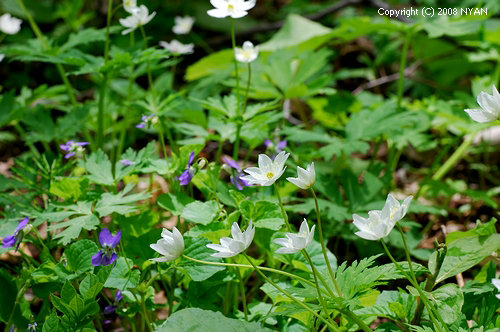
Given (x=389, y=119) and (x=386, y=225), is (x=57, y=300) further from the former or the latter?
(x=389, y=119)

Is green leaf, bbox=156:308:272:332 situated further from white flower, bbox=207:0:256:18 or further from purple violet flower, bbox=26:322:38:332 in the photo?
white flower, bbox=207:0:256:18

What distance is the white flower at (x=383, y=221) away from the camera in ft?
3.10

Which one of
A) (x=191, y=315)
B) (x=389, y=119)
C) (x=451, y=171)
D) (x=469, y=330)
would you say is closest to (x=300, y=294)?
(x=191, y=315)

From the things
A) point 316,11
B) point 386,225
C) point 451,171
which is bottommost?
point 451,171

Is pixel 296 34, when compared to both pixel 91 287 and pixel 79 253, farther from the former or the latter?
pixel 91 287

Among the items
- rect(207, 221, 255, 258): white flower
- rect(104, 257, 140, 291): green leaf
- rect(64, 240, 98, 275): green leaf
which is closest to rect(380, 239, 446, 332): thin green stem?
rect(207, 221, 255, 258): white flower

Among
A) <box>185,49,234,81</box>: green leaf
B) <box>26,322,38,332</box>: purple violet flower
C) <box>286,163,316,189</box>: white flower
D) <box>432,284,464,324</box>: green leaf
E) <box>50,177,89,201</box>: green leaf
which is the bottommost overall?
<box>185,49,234,81</box>: green leaf

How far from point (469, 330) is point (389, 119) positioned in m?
1.07

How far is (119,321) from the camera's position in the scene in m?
1.74

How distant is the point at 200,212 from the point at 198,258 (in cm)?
16

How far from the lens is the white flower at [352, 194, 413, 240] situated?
3.10 feet

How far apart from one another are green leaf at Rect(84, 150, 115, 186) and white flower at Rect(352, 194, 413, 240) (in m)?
0.80

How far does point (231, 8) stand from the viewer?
153 cm

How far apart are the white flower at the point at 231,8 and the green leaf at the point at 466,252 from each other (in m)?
0.89
